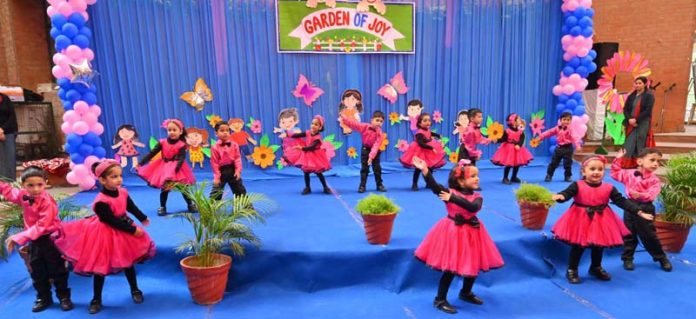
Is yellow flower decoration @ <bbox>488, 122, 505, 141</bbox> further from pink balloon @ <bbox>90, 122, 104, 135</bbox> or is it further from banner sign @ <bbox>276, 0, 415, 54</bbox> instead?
pink balloon @ <bbox>90, 122, 104, 135</bbox>

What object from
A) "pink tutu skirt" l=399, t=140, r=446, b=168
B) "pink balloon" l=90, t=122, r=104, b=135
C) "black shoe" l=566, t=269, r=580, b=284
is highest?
"pink balloon" l=90, t=122, r=104, b=135

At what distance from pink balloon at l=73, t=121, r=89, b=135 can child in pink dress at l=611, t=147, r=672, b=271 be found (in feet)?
21.1

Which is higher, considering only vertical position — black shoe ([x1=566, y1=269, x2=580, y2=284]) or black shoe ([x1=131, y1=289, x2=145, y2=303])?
black shoe ([x1=131, y1=289, x2=145, y2=303])

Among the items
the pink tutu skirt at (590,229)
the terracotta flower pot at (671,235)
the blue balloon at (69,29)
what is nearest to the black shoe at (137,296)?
the pink tutu skirt at (590,229)

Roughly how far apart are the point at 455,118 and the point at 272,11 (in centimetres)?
381

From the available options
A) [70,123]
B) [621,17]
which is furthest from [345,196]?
[621,17]

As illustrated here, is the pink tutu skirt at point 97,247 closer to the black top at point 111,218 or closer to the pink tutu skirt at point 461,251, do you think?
the black top at point 111,218

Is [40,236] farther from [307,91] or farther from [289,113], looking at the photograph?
[307,91]

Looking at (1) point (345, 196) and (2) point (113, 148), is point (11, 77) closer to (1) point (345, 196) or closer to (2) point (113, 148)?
(2) point (113, 148)

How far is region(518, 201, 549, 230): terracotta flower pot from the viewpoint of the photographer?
4.05m

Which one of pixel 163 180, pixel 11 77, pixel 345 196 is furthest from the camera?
pixel 11 77

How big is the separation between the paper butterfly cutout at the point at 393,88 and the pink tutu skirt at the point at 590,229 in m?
4.48

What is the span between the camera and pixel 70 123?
19.0 ft

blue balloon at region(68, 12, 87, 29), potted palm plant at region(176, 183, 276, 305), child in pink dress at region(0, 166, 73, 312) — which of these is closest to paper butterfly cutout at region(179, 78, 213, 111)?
blue balloon at region(68, 12, 87, 29)
